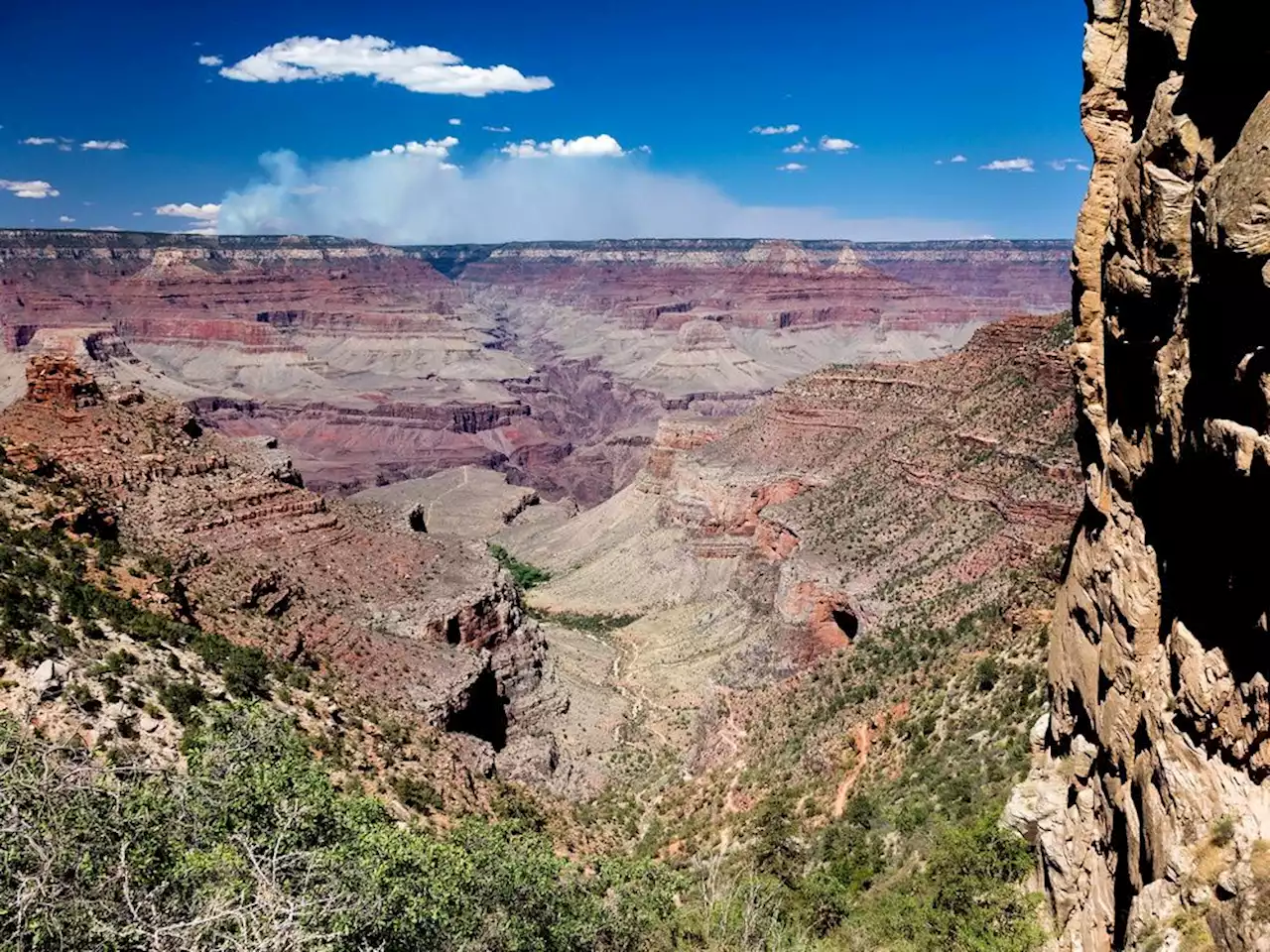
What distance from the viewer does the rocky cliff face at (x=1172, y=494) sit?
11.2 metres

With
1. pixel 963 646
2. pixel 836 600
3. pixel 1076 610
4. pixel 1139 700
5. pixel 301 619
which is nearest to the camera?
pixel 1139 700

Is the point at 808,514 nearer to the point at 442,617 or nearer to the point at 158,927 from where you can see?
the point at 442,617

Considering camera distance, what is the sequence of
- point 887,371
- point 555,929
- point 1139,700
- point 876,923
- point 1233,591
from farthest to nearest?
1. point 887,371
2. point 876,923
3. point 555,929
4. point 1139,700
5. point 1233,591

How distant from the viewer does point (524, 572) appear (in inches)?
3632

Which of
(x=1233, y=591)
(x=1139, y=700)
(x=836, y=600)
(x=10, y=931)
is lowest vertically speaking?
(x=836, y=600)

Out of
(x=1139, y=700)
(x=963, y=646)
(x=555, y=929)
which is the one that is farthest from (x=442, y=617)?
(x=1139, y=700)

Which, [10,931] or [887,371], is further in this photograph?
[887,371]

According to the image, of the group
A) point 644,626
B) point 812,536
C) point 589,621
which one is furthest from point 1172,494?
point 589,621

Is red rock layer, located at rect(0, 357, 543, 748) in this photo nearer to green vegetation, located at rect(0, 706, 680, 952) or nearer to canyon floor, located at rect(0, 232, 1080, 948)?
canyon floor, located at rect(0, 232, 1080, 948)

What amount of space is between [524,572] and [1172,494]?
80.8 metres

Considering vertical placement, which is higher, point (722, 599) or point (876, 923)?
point (876, 923)

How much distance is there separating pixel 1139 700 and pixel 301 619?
36.9m

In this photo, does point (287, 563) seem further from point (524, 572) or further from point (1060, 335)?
point (1060, 335)

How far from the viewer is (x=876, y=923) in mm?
22547
